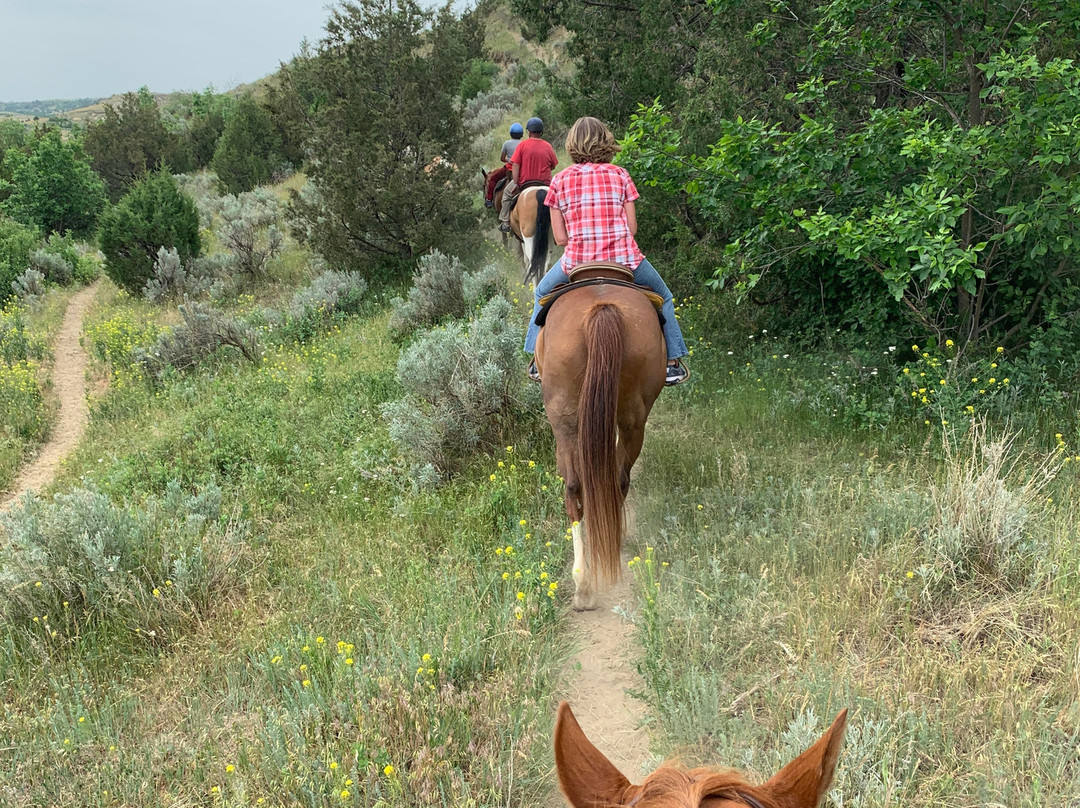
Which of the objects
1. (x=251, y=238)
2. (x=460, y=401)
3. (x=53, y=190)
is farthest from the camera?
(x=53, y=190)

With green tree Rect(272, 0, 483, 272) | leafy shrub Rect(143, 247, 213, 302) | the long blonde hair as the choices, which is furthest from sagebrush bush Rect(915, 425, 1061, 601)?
leafy shrub Rect(143, 247, 213, 302)

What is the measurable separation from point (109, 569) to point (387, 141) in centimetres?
905

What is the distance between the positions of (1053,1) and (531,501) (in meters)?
4.92

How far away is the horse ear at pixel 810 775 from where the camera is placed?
47.2 inches

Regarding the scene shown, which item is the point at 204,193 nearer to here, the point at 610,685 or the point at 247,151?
the point at 247,151

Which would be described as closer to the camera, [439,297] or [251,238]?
[439,297]

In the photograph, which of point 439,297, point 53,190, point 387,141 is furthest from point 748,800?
point 53,190

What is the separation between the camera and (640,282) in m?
4.28

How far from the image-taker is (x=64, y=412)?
29.5 ft

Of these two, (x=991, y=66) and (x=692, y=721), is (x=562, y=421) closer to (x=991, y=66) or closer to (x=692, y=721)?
(x=692, y=721)

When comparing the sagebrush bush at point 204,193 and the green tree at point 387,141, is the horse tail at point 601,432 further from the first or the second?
the sagebrush bush at point 204,193

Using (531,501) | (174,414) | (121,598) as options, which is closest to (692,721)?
(531,501)

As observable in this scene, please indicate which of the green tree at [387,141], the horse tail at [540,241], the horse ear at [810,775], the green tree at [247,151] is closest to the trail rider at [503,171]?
the green tree at [387,141]

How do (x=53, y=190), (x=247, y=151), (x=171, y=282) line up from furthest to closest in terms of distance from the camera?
(x=53, y=190) < (x=247, y=151) < (x=171, y=282)
